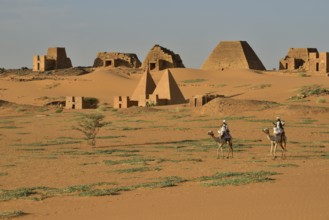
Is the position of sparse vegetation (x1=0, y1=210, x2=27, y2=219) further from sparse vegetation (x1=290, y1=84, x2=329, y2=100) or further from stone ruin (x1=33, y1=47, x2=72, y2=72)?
stone ruin (x1=33, y1=47, x2=72, y2=72)

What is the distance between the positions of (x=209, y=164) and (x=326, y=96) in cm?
2608

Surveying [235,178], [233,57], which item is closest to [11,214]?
[235,178]

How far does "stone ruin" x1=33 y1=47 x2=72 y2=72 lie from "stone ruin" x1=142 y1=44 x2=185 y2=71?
30.4 feet

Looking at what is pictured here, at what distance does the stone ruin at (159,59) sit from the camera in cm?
7444

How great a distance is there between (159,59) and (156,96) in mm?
29824

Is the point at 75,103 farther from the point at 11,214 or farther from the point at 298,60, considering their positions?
the point at 11,214

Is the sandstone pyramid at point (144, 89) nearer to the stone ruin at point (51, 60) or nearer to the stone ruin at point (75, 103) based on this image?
the stone ruin at point (75, 103)

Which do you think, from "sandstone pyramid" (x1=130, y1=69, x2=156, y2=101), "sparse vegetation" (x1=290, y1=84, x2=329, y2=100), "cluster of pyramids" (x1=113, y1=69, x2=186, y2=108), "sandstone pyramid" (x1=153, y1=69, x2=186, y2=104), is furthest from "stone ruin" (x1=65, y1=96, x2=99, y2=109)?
"sparse vegetation" (x1=290, y1=84, x2=329, y2=100)

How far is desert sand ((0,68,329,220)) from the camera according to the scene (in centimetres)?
993

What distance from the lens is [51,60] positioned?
7775cm

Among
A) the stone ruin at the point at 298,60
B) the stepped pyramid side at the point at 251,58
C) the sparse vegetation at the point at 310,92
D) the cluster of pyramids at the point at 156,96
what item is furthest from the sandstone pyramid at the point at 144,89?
the stepped pyramid side at the point at 251,58

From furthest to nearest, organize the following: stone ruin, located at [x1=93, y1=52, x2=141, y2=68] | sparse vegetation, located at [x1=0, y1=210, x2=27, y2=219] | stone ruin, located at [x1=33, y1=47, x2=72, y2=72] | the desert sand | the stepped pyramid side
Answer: stone ruin, located at [x1=93, y1=52, x2=141, y2=68] < stone ruin, located at [x1=33, y1=47, x2=72, y2=72] < the stepped pyramid side < the desert sand < sparse vegetation, located at [x1=0, y1=210, x2=27, y2=219]

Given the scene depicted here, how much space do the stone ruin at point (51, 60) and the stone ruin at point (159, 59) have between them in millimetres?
9281

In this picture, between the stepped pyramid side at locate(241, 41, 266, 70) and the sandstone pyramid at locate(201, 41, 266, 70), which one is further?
the stepped pyramid side at locate(241, 41, 266, 70)
